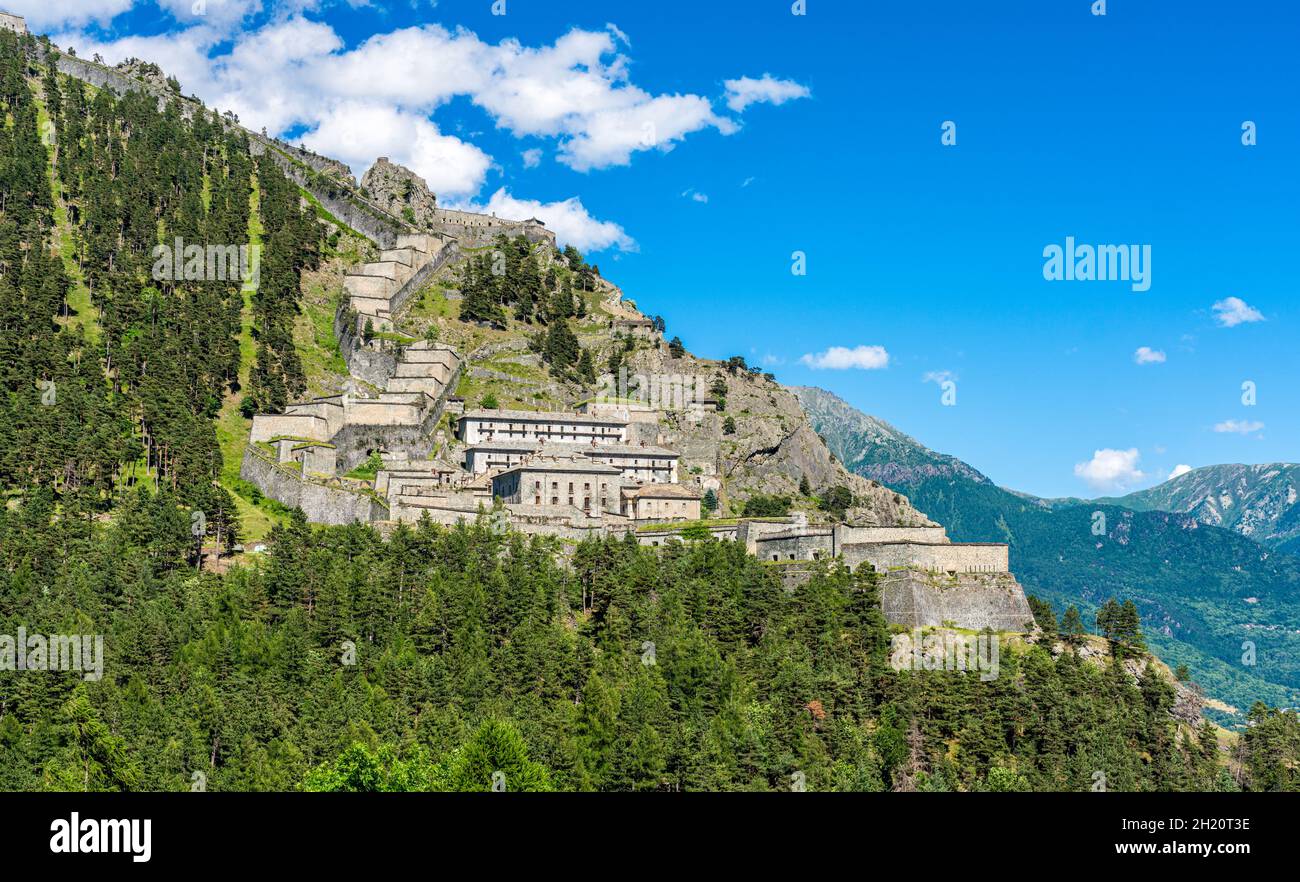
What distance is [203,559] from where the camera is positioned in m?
92.2

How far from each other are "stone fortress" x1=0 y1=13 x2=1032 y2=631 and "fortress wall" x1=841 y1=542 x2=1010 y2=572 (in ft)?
0.36

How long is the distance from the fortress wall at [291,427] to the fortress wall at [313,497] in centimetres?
637

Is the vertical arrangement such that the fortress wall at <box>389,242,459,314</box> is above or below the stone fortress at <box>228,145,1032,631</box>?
above

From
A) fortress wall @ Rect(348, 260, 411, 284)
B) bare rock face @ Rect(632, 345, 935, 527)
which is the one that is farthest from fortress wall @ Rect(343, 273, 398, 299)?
bare rock face @ Rect(632, 345, 935, 527)

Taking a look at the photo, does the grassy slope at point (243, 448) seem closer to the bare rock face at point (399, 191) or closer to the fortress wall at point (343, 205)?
the fortress wall at point (343, 205)

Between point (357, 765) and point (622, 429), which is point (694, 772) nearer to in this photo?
point (357, 765)

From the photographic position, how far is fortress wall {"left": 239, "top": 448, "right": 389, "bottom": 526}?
325 feet

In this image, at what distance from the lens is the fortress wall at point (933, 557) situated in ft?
295

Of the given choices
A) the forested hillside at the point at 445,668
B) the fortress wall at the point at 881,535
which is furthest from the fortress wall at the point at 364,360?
the fortress wall at the point at 881,535

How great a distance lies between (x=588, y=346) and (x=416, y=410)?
36158 mm

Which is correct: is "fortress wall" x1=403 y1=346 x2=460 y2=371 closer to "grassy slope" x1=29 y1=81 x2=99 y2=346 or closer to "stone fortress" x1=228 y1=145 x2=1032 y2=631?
"stone fortress" x1=228 y1=145 x2=1032 y2=631

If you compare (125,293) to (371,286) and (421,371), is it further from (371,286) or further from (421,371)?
(421,371)

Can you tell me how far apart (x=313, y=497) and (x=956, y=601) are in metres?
52.9

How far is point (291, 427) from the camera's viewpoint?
115 metres
